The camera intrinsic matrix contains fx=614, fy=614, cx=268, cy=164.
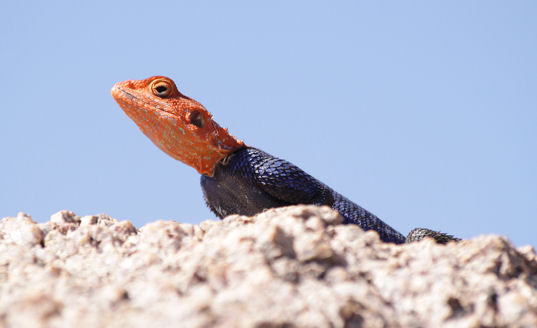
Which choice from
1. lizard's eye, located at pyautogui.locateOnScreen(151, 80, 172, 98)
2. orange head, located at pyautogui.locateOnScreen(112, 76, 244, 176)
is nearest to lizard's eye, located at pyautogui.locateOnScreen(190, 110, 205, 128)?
orange head, located at pyautogui.locateOnScreen(112, 76, 244, 176)

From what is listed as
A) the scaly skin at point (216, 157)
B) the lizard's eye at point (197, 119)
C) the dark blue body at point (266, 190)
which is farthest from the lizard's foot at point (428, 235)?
the lizard's eye at point (197, 119)

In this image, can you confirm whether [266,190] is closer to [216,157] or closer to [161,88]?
[216,157]

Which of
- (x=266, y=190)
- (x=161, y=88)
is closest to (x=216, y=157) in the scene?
(x=266, y=190)

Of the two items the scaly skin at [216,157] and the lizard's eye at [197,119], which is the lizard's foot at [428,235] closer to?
the scaly skin at [216,157]

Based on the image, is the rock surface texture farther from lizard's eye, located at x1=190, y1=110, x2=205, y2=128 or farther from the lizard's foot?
lizard's eye, located at x1=190, y1=110, x2=205, y2=128

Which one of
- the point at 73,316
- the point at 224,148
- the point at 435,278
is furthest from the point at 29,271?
the point at 224,148

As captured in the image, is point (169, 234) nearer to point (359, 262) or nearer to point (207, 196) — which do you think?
point (359, 262)
